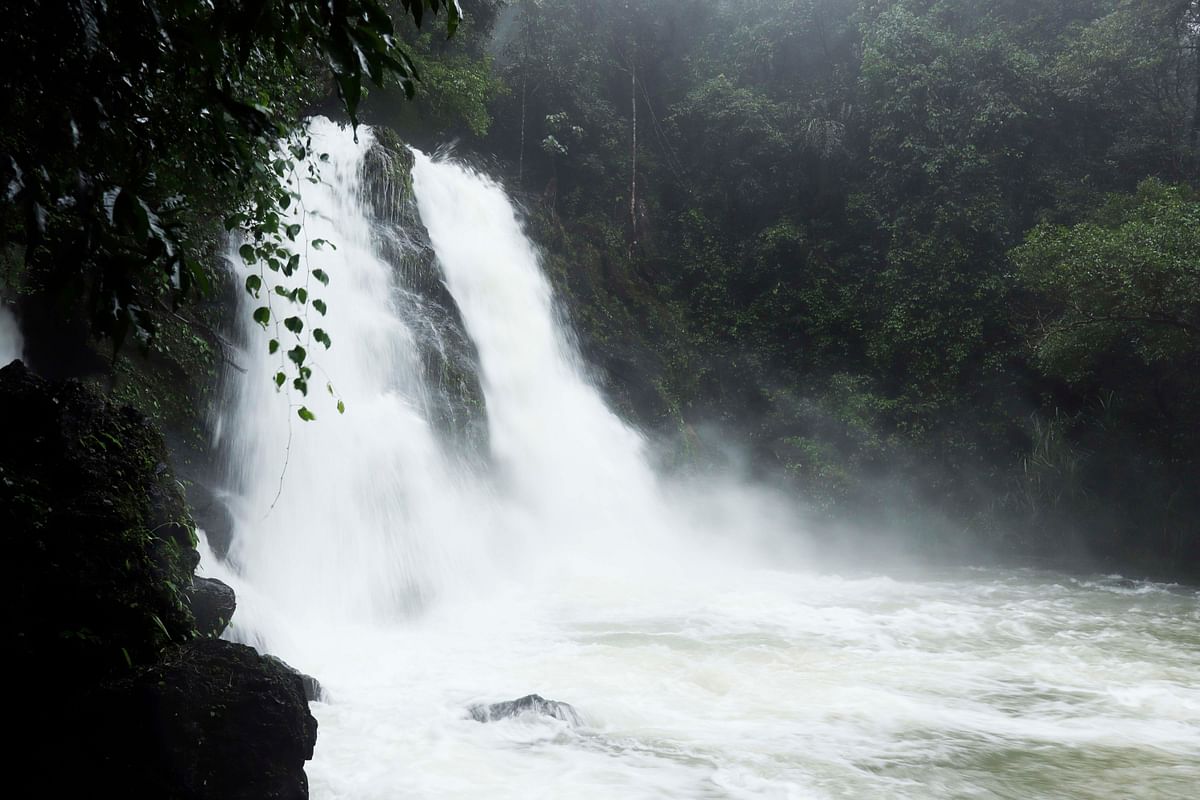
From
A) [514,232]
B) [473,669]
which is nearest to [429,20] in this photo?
[514,232]

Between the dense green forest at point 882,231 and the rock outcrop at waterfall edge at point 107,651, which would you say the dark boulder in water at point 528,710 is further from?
the dense green forest at point 882,231

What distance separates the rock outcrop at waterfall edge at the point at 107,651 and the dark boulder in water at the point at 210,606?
67 cm

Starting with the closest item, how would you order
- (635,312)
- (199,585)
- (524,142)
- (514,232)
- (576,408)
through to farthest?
(199,585) → (576,408) → (514,232) → (635,312) → (524,142)

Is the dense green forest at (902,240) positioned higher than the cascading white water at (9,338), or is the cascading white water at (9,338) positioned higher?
the dense green forest at (902,240)

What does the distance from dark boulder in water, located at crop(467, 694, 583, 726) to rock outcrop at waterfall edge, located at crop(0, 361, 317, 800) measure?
5.96 feet

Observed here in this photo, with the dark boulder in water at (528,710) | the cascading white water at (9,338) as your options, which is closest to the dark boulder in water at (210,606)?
the dark boulder in water at (528,710)

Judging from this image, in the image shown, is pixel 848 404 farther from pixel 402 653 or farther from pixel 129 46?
pixel 129 46

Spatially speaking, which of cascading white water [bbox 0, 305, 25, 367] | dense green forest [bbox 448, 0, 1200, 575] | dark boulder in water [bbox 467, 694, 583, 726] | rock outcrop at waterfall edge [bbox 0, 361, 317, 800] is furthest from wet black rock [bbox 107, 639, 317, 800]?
dense green forest [bbox 448, 0, 1200, 575]

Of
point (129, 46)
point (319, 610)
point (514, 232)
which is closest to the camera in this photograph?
point (129, 46)

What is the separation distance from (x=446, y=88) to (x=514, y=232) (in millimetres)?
2973

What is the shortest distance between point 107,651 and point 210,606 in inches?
50.1

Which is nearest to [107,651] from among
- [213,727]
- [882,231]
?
[213,727]

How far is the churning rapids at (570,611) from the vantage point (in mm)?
4992

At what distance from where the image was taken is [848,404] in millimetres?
15078
